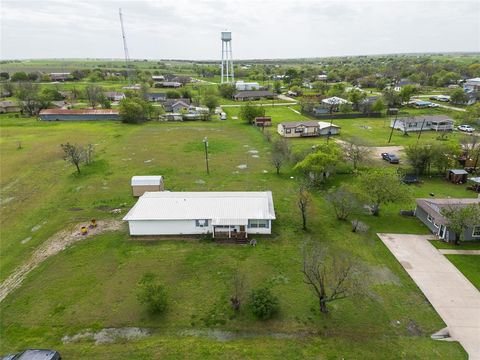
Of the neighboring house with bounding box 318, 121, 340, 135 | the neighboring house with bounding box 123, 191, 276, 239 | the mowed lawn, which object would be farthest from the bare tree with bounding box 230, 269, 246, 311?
the neighboring house with bounding box 318, 121, 340, 135

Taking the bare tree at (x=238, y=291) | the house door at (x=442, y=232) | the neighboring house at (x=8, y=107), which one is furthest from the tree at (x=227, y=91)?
the bare tree at (x=238, y=291)

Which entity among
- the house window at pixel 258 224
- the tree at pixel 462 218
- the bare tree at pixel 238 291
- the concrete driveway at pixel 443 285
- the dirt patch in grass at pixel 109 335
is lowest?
the dirt patch in grass at pixel 109 335

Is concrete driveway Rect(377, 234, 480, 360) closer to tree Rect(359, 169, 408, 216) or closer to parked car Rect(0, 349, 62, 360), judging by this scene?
tree Rect(359, 169, 408, 216)

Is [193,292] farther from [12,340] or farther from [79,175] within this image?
[79,175]

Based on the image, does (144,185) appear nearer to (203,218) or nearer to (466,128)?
(203,218)

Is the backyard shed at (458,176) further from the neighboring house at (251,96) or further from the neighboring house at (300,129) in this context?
the neighboring house at (251,96)

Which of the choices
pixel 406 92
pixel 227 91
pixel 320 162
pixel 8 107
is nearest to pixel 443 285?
pixel 320 162

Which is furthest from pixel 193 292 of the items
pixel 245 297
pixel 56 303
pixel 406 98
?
pixel 406 98
